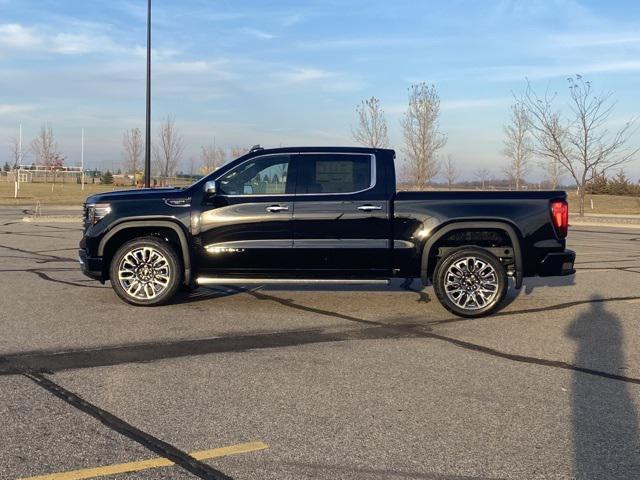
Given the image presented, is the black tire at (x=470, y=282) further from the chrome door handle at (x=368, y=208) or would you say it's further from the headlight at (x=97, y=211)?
the headlight at (x=97, y=211)

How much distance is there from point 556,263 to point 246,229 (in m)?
3.66

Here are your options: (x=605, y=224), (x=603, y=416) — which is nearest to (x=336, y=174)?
(x=603, y=416)

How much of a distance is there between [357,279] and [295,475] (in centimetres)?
451

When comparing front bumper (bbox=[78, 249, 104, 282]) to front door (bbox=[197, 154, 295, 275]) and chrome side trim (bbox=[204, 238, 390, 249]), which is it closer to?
front door (bbox=[197, 154, 295, 275])

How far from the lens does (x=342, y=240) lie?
770cm

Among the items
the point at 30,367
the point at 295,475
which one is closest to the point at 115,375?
the point at 30,367

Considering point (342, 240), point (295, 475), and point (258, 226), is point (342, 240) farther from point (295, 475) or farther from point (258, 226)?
point (295, 475)

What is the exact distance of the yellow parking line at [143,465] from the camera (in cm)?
335

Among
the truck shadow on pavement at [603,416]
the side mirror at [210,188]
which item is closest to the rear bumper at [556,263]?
the truck shadow on pavement at [603,416]

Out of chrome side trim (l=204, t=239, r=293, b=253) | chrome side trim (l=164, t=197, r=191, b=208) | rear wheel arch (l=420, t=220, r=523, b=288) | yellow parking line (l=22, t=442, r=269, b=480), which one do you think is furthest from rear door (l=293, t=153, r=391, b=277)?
yellow parking line (l=22, t=442, r=269, b=480)

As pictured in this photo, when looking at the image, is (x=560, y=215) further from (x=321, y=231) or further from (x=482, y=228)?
(x=321, y=231)

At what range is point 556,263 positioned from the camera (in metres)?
7.61

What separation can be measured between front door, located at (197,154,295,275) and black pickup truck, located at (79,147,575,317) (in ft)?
0.04

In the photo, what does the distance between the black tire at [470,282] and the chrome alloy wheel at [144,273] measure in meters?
3.29
